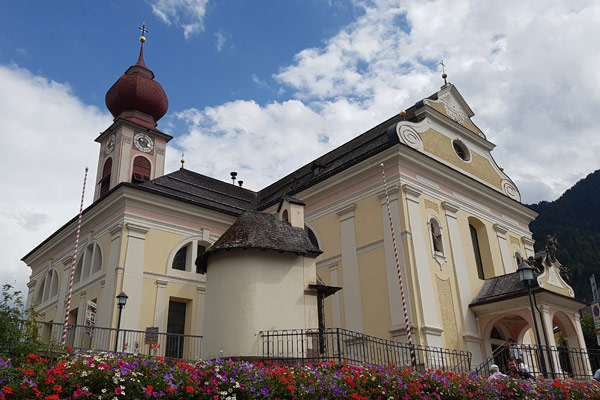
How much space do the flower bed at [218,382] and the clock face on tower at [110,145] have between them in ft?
78.1

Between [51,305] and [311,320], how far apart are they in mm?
18830

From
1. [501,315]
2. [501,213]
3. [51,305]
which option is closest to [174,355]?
[51,305]

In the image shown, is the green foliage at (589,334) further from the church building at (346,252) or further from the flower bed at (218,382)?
the flower bed at (218,382)

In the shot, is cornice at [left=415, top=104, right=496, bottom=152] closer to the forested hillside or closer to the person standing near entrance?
the person standing near entrance

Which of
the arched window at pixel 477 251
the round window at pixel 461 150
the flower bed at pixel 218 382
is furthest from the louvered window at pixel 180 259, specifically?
the flower bed at pixel 218 382

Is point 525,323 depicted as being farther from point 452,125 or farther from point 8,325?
point 8,325

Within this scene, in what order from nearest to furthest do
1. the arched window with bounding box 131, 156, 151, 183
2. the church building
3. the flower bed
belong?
the flower bed, the church building, the arched window with bounding box 131, 156, 151, 183

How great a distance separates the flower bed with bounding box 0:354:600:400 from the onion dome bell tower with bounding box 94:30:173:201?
72.8 feet

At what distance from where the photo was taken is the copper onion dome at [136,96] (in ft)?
104

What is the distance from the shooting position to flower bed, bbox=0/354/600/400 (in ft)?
23.1

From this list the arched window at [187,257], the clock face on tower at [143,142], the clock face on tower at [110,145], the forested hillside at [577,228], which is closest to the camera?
the arched window at [187,257]

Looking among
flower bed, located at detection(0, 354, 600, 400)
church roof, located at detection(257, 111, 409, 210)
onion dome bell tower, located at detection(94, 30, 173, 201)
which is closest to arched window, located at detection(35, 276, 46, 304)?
onion dome bell tower, located at detection(94, 30, 173, 201)

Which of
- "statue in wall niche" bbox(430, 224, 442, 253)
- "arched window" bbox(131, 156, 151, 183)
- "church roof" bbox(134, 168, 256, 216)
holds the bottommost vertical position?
"statue in wall niche" bbox(430, 224, 442, 253)

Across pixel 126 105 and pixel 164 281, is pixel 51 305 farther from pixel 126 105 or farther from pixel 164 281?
pixel 126 105
